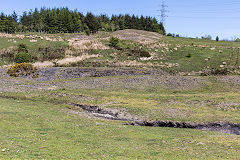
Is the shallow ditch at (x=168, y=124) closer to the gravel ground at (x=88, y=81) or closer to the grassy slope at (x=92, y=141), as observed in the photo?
the grassy slope at (x=92, y=141)

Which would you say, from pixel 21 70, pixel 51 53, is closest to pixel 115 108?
pixel 21 70

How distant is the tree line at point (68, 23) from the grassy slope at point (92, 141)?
317ft

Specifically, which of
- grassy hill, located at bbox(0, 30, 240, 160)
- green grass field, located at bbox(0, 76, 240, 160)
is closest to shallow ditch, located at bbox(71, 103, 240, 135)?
grassy hill, located at bbox(0, 30, 240, 160)

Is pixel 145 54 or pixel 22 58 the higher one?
pixel 145 54

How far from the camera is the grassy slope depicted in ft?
43.3

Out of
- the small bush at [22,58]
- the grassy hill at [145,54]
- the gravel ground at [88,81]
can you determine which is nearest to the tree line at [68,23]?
the grassy hill at [145,54]

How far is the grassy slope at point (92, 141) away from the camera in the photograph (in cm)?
1321

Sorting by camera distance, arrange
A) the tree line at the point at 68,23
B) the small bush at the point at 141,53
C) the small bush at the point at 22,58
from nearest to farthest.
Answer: the small bush at the point at 22,58, the small bush at the point at 141,53, the tree line at the point at 68,23

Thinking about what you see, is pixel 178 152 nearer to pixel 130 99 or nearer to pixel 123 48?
pixel 130 99

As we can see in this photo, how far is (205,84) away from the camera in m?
40.4

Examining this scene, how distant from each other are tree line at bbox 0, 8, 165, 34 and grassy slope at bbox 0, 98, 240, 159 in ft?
317

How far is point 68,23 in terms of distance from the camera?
5187 inches

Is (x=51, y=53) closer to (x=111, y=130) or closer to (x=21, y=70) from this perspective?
(x=21, y=70)

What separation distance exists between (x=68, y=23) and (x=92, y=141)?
12403 centimetres
